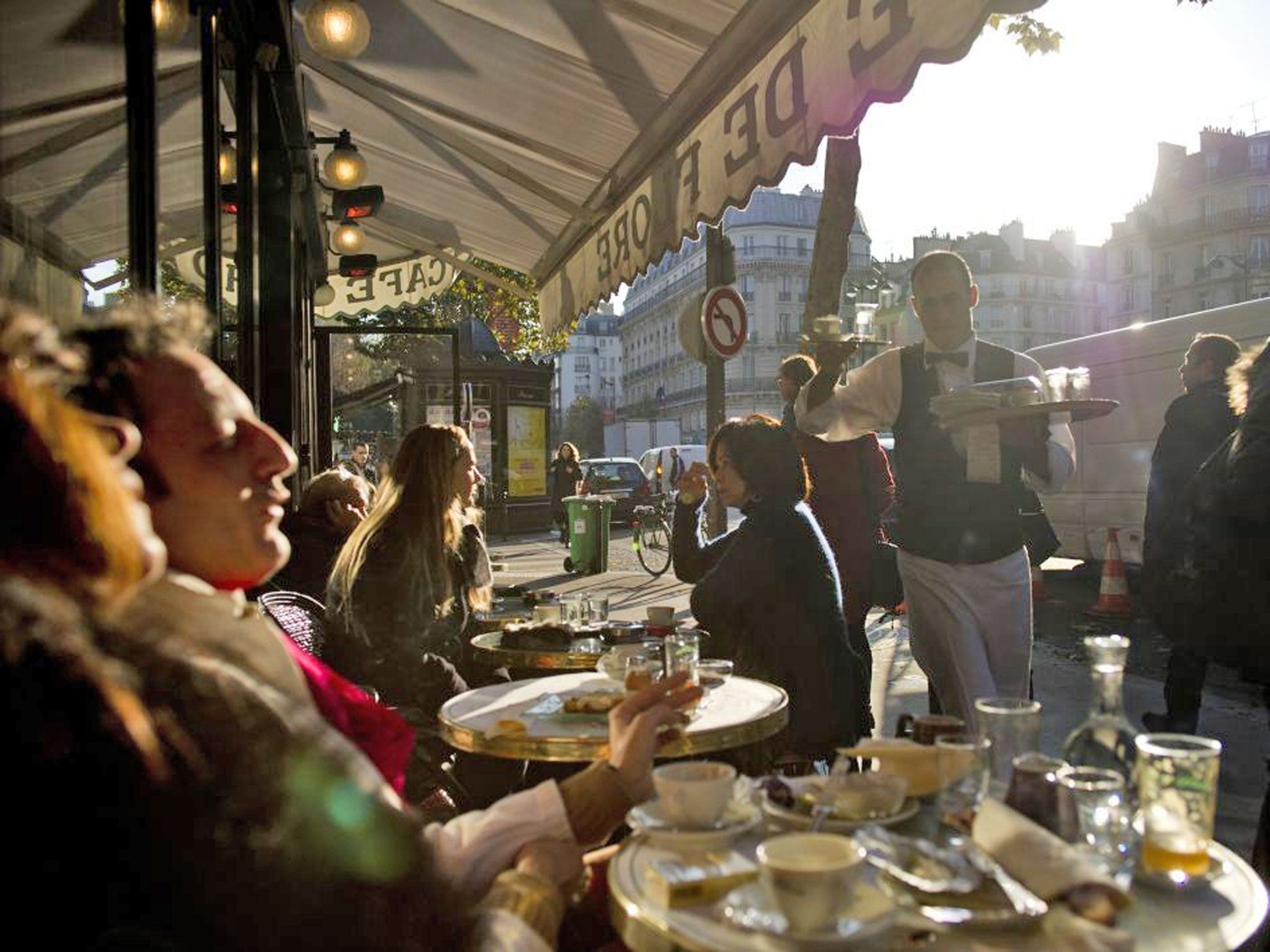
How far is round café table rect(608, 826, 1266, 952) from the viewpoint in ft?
4.92

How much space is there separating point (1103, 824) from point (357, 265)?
10226 mm

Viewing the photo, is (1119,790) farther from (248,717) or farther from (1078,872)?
(248,717)

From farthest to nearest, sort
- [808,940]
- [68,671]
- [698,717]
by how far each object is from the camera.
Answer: [698,717] < [808,940] < [68,671]

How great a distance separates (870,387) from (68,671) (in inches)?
134

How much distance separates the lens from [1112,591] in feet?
32.9

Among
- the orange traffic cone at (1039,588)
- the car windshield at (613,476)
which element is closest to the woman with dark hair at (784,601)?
the orange traffic cone at (1039,588)

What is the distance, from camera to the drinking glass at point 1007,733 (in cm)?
203

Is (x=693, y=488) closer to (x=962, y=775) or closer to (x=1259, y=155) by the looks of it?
(x=962, y=775)

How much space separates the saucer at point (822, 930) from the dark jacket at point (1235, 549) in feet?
5.32

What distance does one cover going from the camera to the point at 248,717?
113 centimetres

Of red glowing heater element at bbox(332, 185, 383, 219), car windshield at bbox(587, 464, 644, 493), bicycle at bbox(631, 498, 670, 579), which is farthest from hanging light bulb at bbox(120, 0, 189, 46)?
car windshield at bbox(587, 464, 644, 493)

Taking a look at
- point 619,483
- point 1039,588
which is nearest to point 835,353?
point 1039,588

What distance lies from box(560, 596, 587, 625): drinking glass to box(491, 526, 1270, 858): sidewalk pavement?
0.50 m

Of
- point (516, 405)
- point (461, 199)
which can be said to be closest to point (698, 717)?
point (461, 199)
